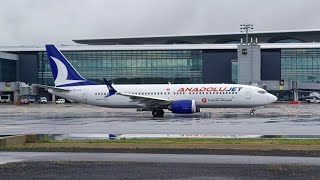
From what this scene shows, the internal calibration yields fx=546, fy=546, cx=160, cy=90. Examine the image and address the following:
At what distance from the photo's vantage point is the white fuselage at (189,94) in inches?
1864

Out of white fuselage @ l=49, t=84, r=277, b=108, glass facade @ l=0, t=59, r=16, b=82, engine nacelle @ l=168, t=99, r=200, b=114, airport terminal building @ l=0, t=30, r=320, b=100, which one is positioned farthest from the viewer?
glass facade @ l=0, t=59, r=16, b=82

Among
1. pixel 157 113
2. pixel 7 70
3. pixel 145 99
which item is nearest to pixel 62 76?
pixel 145 99

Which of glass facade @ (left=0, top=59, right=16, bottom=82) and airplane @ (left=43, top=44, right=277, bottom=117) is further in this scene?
glass facade @ (left=0, top=59, right=16, bottom=82)

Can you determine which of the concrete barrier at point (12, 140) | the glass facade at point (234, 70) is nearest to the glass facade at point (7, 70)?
the glass facade at point (234, 70)

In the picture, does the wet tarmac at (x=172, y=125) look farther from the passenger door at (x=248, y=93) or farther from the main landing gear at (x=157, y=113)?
the passenger door at (x=248, y=93)

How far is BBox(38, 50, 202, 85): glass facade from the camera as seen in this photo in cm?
11725

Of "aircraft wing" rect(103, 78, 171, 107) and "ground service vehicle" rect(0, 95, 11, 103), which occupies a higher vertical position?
"aircraft wing" rect(103, 78, 171, 107)

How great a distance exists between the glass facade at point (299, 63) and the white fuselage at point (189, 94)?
68721 mm

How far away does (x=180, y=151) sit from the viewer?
18.7m

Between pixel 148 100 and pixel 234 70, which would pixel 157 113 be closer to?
pixel 148 100

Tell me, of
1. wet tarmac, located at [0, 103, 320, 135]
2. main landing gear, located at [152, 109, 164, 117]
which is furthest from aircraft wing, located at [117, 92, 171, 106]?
wet tarmac, located at [0, 103, 320, 135]

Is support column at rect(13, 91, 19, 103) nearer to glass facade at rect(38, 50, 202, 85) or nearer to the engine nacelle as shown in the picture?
glass facade at rect(38, 50, 202, 85)

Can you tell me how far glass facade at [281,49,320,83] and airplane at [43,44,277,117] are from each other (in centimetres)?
6864

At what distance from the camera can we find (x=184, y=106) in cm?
4541
